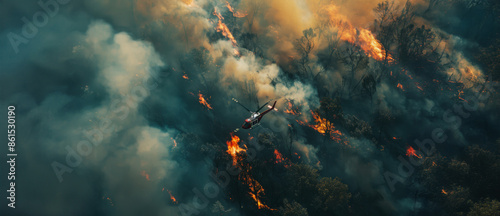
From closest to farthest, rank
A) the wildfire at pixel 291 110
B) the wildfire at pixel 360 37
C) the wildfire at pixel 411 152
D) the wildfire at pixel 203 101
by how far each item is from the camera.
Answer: the wildfire at pixel 203 101
the wildfire at pixel 291 110
the wildfire at pixel 411 152
the wildfire at pixel 360 37

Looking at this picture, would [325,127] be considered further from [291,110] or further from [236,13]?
[236,13]

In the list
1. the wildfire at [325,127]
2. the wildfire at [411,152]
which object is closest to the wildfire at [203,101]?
the wildfire at [325,127]

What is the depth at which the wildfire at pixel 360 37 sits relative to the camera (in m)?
59.7

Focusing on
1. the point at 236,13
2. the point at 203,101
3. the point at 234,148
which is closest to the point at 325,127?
the point at 234,148

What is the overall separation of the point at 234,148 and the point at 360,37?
3749cm

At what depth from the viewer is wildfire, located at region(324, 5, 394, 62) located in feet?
196

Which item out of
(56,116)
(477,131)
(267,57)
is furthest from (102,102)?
(477,131)

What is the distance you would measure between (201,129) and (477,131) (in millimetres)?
56427

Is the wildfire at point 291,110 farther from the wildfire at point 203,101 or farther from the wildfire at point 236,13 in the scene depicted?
the wildfire at point 236,13

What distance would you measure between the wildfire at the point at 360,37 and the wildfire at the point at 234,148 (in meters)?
32.2

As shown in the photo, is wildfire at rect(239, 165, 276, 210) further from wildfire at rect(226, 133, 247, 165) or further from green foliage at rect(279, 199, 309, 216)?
green foliage at rect(279, 199, 309, 216)

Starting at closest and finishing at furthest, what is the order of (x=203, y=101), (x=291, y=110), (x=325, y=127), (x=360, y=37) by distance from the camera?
(x=203, y=101)
(x=291, y=110)
(x=325, y=127)
(x=360, y=37)

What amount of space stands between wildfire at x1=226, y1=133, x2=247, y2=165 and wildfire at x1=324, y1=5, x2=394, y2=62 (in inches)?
1267

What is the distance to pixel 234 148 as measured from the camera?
165ft
